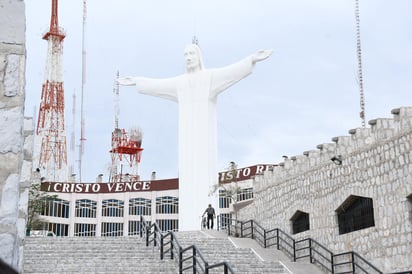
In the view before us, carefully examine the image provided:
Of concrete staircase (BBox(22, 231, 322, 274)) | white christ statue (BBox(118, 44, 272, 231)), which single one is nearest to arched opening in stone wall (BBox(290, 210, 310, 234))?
concrete staircase (BBox(22, 231, 322, 274))

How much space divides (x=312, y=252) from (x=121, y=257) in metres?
5.09

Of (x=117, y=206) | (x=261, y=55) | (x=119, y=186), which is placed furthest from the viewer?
(x=119, y=186)

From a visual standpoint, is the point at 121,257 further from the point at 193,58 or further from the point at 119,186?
the point at 119,186

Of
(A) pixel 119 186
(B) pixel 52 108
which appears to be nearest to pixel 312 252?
(B) pixel 52 108

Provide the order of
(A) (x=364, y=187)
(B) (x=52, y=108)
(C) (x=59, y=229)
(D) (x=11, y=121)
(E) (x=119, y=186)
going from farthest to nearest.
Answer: (E) (x=119, y=186), (C) (x=59, y=229), (B) (x=52, y=108), (A) (x=364, y=187), (D) (x=11, y=121)

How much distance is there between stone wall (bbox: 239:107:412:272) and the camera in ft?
42.5

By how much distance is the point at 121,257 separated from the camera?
49.4 ft

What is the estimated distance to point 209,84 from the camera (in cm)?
2700

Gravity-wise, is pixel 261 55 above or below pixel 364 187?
above

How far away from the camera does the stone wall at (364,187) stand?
12969mm

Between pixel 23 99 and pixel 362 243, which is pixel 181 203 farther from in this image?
pixel 23 99

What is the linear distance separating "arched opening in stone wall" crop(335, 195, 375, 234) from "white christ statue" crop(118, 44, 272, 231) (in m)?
11.0

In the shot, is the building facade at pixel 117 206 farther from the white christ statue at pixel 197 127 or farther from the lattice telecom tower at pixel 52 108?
the white christ statue at pixel 197 127

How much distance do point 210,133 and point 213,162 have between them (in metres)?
1.27
